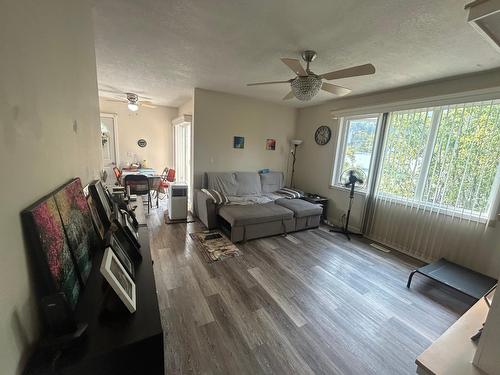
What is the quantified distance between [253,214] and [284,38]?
7.55 ft

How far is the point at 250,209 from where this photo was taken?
3.50 m

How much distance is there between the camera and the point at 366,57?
7.46ft

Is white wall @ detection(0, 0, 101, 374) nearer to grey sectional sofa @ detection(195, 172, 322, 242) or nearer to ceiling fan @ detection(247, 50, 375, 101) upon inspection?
ceiling fan @ detection(247, 50, 375, 101)

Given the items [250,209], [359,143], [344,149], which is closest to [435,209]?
[359,143]

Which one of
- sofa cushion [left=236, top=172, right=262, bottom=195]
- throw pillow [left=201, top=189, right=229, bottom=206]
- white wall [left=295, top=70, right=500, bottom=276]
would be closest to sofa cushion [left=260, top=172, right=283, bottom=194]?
sofa cushion [left=236, top=172, right=262, bottom=195]

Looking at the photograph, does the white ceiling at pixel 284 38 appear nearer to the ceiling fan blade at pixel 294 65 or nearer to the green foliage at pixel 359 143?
the ceiling fan blade at pixel 294 65

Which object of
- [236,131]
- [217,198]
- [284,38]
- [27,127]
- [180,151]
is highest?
[284,38]

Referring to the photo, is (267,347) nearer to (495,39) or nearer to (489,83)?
(495,39)

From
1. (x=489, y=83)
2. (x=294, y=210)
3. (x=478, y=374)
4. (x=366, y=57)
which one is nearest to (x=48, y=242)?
(x=478, y=374)

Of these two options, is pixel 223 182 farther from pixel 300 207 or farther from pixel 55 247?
pixel 55 247

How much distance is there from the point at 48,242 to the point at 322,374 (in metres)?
1.77

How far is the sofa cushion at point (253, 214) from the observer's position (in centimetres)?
321

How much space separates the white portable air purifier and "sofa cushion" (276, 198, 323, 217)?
181cm

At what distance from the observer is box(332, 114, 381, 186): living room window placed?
3711 mm
